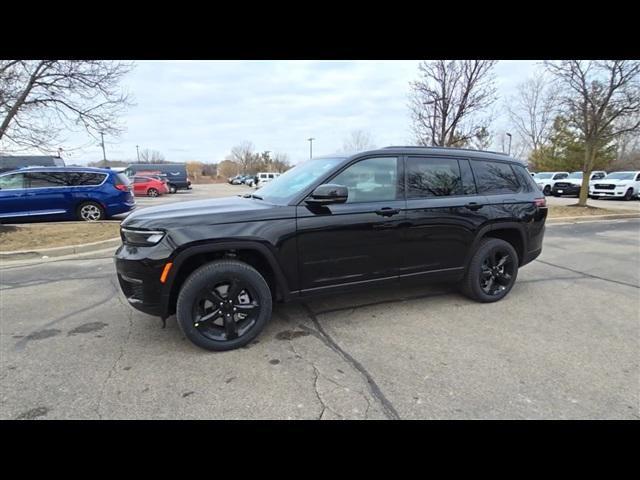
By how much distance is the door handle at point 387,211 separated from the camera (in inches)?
138

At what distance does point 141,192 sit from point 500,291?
2505 cm

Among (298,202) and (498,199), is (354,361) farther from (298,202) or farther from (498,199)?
(498,199)

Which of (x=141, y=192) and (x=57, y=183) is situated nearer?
(x=57, y=183)

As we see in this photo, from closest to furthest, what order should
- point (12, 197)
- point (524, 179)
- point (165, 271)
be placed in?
1. point (165, 271)
2. point (524, 179)
3. point (12, 197)

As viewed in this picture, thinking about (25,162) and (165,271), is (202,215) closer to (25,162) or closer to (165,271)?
(165,271)

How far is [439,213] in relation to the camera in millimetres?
3785

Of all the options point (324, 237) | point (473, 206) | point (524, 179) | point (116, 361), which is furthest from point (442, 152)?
point (116, 361)

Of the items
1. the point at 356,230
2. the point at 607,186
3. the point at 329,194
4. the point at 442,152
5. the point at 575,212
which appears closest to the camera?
the point at 329,194

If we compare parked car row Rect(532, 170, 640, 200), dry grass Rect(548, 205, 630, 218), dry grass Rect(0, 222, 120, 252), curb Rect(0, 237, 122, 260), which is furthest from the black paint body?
parked car row Rect(532, 170, 640, 200)

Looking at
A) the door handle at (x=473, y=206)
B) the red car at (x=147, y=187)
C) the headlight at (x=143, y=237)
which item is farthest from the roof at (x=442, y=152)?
the red car at (x=147, y=187)

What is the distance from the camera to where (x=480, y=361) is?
289cm

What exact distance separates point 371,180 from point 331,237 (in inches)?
31.5
